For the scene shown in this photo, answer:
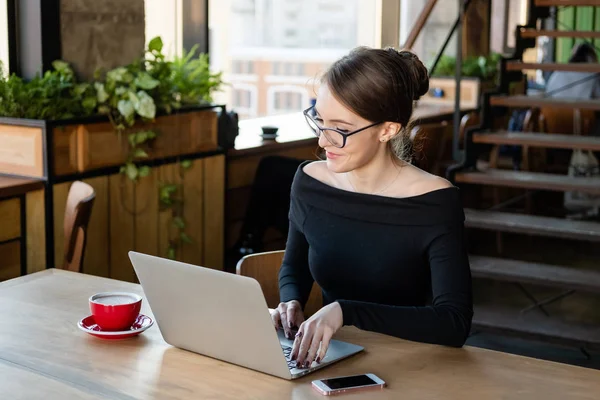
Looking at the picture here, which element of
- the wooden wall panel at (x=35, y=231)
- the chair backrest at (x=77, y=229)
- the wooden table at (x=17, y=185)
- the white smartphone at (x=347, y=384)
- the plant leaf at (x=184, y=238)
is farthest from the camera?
the plant leaf at (x=184, y=238)

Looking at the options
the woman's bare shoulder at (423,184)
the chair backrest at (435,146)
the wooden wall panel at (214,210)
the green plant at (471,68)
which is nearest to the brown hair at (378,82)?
the woman's bare shoulder at (423,184)

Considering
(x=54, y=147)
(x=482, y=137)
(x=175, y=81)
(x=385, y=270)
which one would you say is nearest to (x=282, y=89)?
(x=482, y=137)

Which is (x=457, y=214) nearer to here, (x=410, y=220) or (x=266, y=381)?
(x=410, y=220)

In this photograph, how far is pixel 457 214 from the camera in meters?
2.21

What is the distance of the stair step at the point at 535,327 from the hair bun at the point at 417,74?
2.37 metres

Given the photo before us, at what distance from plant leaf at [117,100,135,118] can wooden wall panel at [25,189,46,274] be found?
19.9 inches

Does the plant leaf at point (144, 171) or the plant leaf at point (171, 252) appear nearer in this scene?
the plant leaf at point (144, 171)

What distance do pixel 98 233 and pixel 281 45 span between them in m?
7.49

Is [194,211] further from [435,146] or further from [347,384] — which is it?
[347,384]

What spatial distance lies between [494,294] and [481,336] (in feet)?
2.45

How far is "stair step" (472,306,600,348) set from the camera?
4.28 metres

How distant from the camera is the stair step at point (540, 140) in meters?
5.06

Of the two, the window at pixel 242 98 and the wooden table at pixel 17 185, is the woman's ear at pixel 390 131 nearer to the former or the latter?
the wooden table at pixel 17 185

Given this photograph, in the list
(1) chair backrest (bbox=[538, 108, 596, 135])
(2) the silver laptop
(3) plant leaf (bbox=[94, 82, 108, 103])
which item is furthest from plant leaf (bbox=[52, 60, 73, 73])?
(1) chair backrest (bbox=[538, 108, 596, 135])
